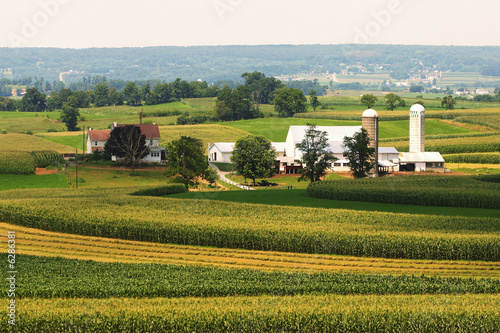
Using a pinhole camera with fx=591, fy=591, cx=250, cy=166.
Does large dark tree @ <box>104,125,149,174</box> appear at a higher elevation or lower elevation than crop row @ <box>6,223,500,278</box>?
higher

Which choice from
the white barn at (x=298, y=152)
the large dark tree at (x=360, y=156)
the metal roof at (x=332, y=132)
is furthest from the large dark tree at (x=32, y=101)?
the large dark tree at (x=360, y=156)

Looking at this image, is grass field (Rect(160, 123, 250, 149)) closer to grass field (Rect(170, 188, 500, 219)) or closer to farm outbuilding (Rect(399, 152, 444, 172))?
farm outbuilding (Rect(399, 152, 444, 172))

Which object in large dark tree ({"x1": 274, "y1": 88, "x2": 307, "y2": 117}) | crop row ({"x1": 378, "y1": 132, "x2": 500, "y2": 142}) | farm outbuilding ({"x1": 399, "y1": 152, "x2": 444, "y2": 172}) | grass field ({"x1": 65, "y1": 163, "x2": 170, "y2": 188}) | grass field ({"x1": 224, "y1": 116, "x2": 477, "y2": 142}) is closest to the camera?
grass field ({"x1": 65, "y1": 163, "x2": 170, "y2": 188})

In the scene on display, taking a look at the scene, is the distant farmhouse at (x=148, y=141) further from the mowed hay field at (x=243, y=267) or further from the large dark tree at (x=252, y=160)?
the mowed hay field at (x=243, y=267)

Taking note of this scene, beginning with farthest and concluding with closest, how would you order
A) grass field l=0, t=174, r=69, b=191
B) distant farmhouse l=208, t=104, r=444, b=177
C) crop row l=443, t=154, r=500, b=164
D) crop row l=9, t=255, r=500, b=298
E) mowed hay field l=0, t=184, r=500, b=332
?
crop row l=443, t=154, r=500, b=164
distant farmhouse l=208, t=104, r=444, b=177
grass field l=0, t=174, r=69, b=191
crop row l=9, t=255, r=500, b=298
mowed hay field l=0, t=184, r=500, b=332

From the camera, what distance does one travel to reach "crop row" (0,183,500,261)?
134ft

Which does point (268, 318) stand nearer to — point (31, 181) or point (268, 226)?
point (268, 226)

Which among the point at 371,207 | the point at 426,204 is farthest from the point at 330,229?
the point at 426,204

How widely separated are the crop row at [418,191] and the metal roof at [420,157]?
23940 mm

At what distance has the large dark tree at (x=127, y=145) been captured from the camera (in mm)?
96562

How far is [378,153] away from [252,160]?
24.3 m

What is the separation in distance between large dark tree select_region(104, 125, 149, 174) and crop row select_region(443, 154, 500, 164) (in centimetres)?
5259

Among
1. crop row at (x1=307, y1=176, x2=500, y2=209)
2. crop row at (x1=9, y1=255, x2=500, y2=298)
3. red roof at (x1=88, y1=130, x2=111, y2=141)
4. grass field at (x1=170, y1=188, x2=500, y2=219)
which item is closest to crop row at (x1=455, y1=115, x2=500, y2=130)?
crop row at (x1=307, y1=176, x2=500, y2=209)

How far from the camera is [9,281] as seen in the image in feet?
106
